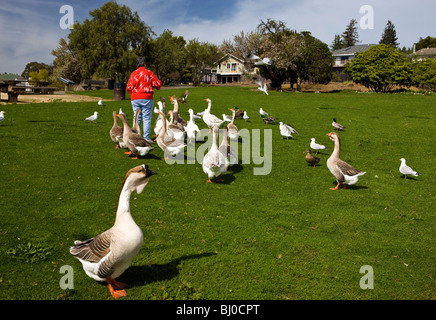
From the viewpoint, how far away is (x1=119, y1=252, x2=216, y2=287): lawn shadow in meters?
5.48

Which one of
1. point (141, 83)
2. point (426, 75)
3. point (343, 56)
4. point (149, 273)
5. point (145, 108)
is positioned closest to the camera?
point (149, 273)

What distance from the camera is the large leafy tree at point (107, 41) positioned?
58.0m

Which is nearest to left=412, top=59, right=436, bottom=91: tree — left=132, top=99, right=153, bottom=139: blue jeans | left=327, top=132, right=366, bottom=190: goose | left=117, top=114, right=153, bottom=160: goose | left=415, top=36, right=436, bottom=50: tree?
left=327, top=132, right=366, bottom=190: goose

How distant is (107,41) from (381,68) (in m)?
52.7

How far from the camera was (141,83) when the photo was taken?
13406 mm

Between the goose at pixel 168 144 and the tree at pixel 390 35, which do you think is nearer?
the goose at pixel 168 144

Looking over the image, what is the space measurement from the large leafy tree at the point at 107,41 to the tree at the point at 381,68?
145 ft

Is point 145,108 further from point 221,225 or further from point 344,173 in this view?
point 344,173

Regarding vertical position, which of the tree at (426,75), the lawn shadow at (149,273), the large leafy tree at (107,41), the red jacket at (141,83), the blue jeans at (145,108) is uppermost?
the large leafy tree at (107,41)

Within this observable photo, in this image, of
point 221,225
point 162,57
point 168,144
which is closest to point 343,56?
point 162,57

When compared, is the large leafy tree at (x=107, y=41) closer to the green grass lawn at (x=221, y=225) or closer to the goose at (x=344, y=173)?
the green grass lawn at (x=221, y=225)

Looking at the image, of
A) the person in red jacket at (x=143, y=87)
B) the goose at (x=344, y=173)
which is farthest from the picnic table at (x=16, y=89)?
the goose at (x=344, y=173)
